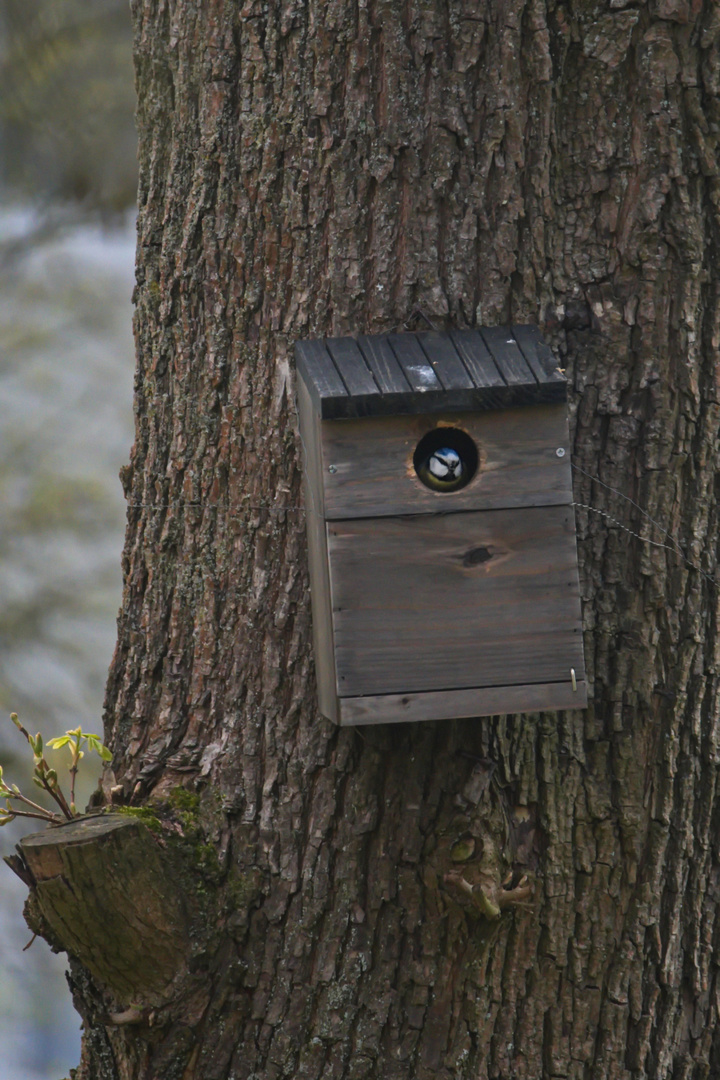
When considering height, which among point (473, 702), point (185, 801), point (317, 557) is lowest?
point (185, 801)

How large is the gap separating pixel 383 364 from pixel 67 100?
9.02ft

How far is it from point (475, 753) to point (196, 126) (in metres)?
1.27

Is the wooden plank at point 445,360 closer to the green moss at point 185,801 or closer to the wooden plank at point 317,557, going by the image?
the wooden plank at point 317,557

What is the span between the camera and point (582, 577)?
1749 millimetres

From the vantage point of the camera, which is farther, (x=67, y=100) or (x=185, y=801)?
(x=67, y=100)

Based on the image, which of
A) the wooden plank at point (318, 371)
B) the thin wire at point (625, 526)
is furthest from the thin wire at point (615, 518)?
the wooden plank at point (318, 371)

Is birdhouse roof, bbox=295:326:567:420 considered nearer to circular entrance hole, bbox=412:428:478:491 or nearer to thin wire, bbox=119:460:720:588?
circular entrance hole, bbox=412:428:478:491

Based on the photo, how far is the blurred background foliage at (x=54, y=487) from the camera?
4016 millimetres

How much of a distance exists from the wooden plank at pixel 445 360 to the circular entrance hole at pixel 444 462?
0.24 feet

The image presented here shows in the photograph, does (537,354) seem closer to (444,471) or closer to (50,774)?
(444,471)

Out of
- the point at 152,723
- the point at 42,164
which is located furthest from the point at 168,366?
the point at 42,164

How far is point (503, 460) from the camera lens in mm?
1486

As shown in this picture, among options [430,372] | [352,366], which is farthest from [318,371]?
[430,372]

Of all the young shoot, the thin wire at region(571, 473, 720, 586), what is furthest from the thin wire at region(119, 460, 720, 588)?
the young shoot
